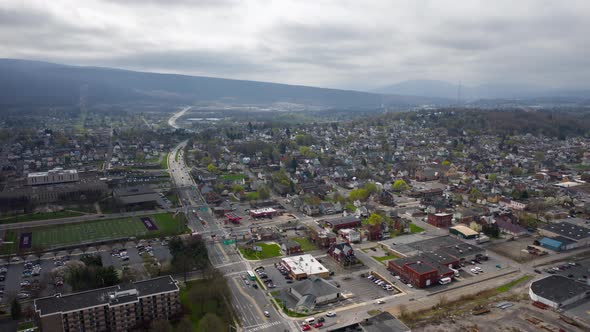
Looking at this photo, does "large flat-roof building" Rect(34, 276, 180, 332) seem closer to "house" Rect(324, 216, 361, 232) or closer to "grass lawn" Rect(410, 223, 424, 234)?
"house" Rect(324, 216, 361, 232)

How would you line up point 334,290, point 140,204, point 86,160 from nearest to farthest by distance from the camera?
point 334,290
point 140,204
point 86,160

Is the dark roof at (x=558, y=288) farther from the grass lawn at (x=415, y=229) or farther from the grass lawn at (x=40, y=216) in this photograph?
the grass lawn at (x=40, y=216)

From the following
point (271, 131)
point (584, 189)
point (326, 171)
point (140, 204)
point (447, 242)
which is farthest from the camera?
point (271, 131)

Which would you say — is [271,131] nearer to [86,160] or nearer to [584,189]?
[86,160]

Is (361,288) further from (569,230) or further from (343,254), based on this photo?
(569,230)

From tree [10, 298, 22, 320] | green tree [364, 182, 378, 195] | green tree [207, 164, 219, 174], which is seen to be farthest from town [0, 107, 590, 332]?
green tree [364, 182, 378, 195]

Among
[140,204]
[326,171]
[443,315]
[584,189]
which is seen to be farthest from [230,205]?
[584,189]
